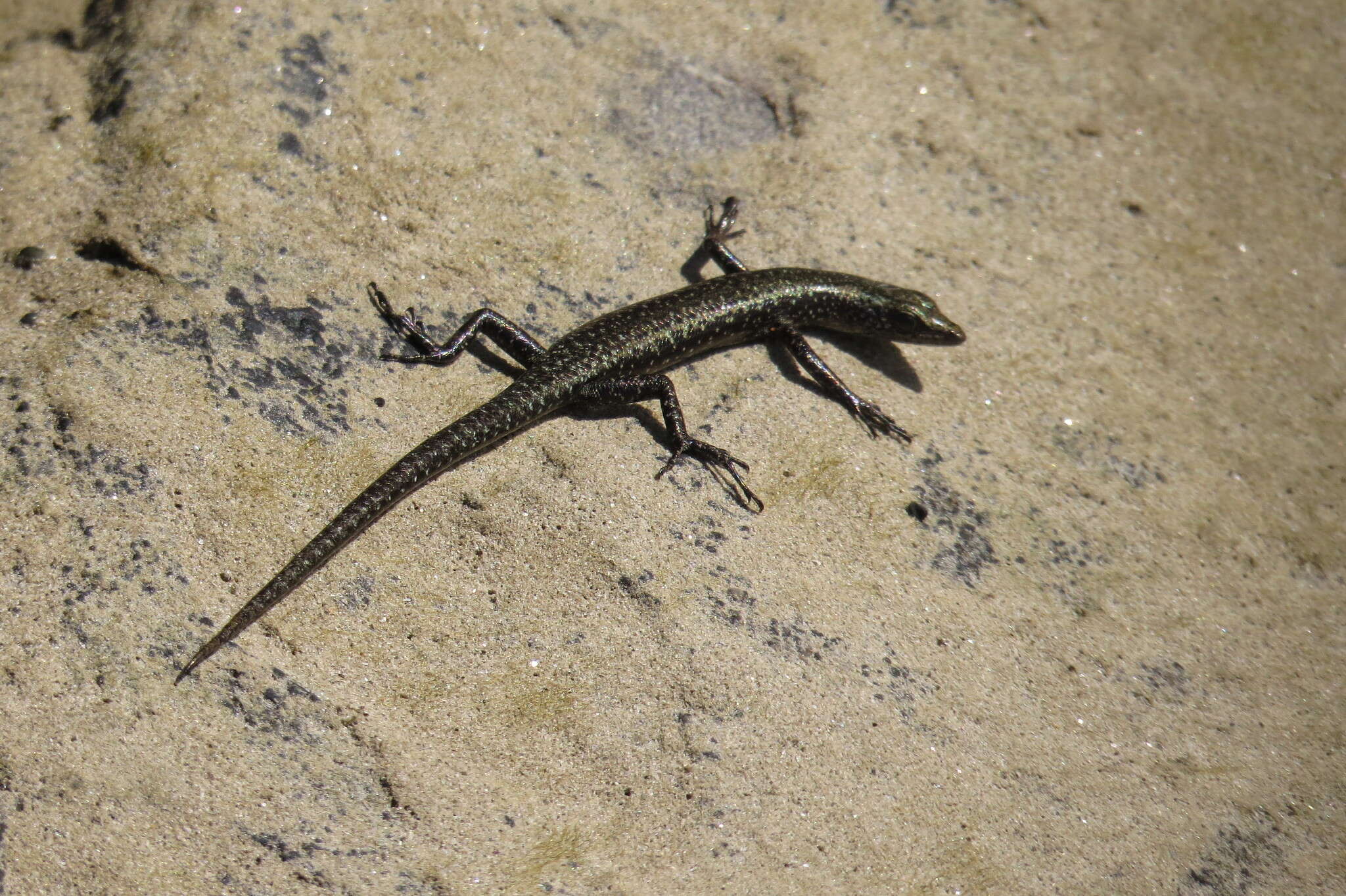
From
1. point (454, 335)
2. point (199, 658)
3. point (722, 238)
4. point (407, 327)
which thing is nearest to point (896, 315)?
point (722, 238)

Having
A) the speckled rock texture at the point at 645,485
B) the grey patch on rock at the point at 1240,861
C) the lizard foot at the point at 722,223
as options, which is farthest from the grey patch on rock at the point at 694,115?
the grey patch on rock at the point at 1240,861

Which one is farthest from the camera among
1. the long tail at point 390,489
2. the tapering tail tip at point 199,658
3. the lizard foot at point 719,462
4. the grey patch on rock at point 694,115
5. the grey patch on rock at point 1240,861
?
the grey patch on rock at point 694,115

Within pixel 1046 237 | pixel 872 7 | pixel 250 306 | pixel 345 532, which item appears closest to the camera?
pixel 345 532

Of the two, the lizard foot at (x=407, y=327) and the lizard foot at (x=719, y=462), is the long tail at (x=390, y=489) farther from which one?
the lizard foot at (x=719, y=462)

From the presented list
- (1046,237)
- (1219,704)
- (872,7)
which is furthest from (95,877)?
(872,7)

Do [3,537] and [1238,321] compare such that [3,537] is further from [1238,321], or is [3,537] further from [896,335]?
[1238,321]

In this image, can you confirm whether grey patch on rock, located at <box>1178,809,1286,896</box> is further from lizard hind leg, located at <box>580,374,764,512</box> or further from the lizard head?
the lizard head

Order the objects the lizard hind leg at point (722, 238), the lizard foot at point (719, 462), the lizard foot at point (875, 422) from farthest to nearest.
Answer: the lizard hind leg at point (722, 238) < the lizard foot at point (875, 422) < the lizard foot at point (719, 462)
